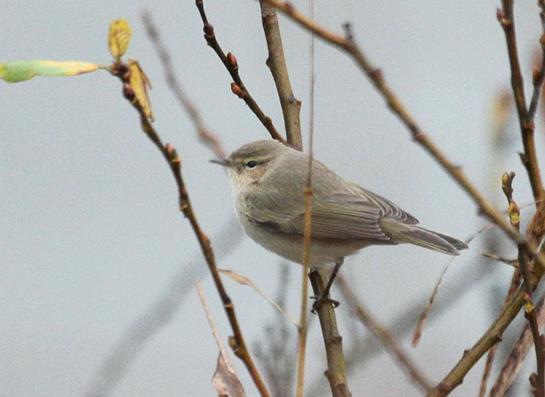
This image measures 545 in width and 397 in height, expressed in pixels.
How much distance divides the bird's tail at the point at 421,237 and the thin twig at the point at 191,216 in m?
2.28

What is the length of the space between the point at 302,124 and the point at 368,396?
45.6 inches

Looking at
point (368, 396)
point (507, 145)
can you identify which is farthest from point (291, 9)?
point (368, 396)

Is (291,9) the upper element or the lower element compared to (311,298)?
upper

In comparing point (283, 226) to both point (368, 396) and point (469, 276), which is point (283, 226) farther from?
point (469, 276)

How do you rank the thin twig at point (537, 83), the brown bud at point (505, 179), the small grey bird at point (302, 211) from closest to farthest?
the thin twig at point (537, 83), the brown bud at point (505, 179), the small grey bird at point (302, 211)

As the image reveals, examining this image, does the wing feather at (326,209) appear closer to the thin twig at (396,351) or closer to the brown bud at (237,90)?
the brown bud at (237,90)

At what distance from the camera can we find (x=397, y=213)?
4.24 meters

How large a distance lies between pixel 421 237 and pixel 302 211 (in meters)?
0.67

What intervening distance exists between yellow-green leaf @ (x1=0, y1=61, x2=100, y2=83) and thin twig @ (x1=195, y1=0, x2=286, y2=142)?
1110 mm

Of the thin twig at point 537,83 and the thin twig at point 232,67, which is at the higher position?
the thin twig at point 232,67

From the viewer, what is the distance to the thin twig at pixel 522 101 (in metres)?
1.55

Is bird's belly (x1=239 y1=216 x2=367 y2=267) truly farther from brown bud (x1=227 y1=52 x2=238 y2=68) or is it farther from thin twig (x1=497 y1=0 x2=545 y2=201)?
thin twig (x1=497 y1=0 x2=545 y2=201)

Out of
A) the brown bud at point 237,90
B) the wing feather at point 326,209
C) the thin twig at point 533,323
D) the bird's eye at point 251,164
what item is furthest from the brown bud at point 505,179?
the bird's eye at point 251,164

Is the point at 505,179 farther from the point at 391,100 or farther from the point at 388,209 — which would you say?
the point at 388,209
